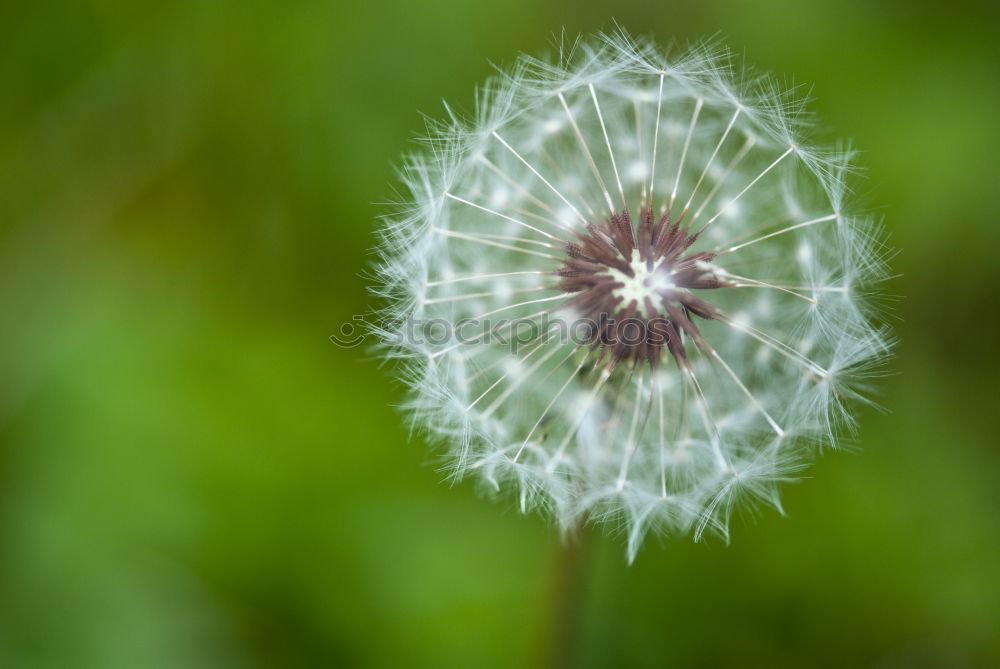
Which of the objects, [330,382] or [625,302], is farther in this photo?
[330,382]

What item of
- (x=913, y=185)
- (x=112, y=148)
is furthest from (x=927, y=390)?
(x=112, y=148)

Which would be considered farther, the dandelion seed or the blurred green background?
the blurred green background

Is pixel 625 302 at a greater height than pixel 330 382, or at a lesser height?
lesser

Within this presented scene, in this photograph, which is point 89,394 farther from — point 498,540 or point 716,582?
point 716,582
